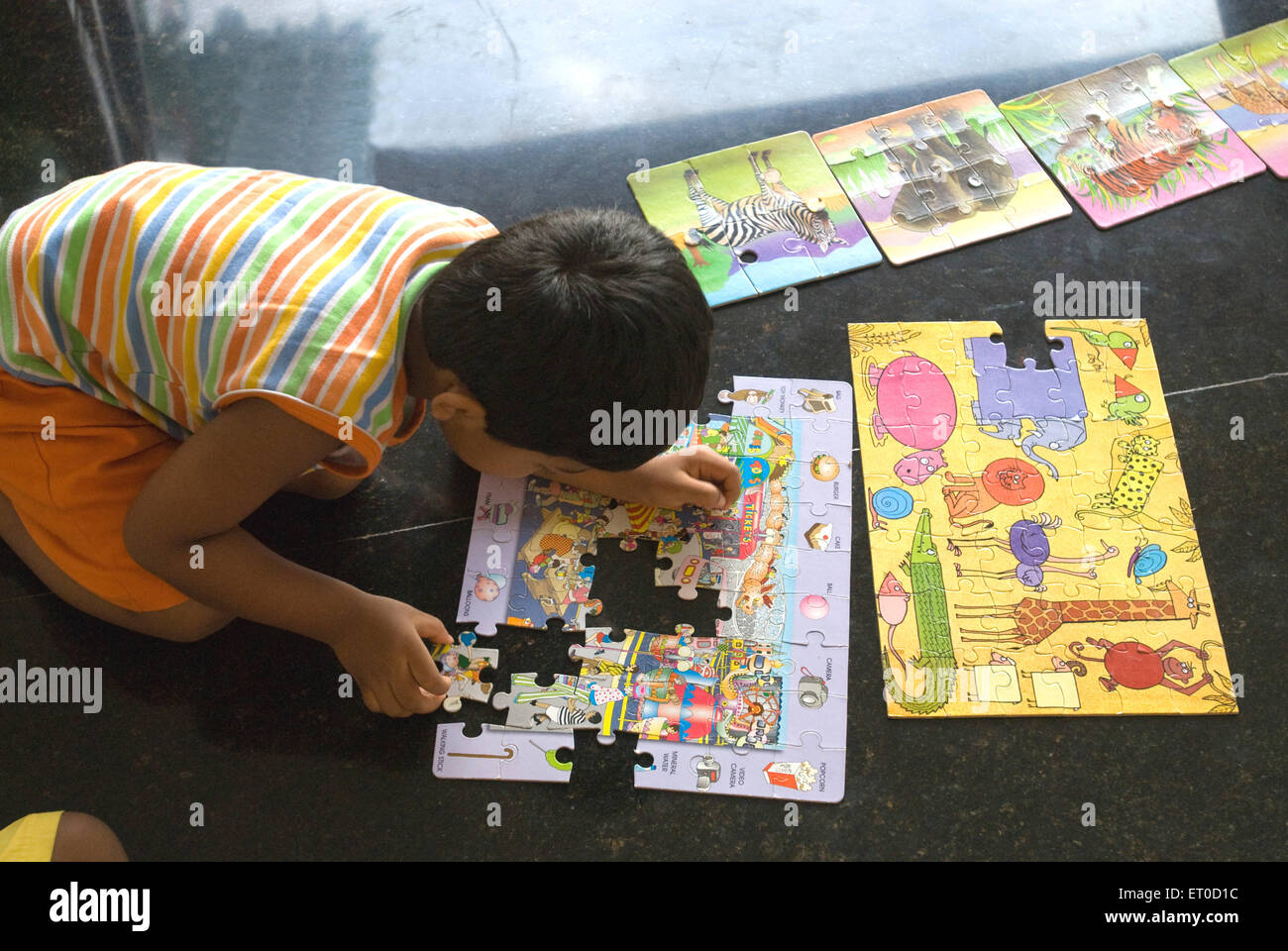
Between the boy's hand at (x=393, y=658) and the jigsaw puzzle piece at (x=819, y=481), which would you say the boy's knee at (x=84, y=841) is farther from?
the jigsaw puzzle piece at (x=819, y=481)

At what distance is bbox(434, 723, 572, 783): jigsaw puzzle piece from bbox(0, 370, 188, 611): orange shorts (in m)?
0.35

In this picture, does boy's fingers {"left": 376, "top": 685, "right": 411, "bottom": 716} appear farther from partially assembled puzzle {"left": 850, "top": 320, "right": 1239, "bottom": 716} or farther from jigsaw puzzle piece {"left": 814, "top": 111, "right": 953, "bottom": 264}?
jigsaw puzzle piece {"left": 814, "top": 111, "right": 953, "bottom": 264}

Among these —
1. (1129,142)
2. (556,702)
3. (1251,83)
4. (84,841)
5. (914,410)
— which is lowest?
(84,841)

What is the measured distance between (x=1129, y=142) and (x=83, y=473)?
1.50 meters

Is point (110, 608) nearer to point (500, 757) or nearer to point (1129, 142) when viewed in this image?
point (500, 757)

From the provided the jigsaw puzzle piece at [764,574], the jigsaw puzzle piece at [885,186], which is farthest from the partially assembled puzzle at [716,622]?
the jigsaw puzzle piece at [885,186]

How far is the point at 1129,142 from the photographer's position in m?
1.60

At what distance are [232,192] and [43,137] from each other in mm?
854

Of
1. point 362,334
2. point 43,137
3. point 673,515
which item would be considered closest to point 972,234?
point 673,515

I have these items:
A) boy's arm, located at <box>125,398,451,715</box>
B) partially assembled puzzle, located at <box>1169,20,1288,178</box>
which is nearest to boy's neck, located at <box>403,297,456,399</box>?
boy's arm, located at <box>125,398,451,715</box>

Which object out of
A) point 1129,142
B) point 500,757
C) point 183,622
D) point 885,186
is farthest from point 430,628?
point 1129,142

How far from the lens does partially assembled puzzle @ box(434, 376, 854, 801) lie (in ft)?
3.73
